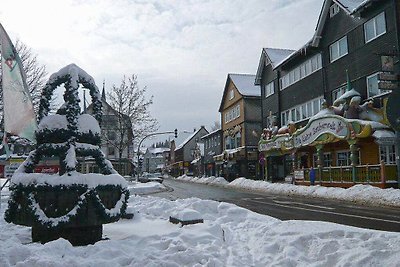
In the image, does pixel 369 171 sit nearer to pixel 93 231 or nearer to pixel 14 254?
pixel 93 231

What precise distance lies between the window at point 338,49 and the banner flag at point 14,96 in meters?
20.5

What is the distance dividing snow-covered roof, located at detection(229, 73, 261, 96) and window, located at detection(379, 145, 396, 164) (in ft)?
74.9

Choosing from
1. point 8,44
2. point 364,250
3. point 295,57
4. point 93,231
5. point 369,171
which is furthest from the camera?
point 295,57

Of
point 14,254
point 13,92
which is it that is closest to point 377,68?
point 13,92

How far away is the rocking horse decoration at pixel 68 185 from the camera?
653cm

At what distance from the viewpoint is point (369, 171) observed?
69.8 feet

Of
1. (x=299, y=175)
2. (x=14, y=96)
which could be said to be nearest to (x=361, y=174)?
(x=299, y=175)

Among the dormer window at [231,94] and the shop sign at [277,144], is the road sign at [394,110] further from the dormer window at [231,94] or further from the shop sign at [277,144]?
the dormer window at [231,94]

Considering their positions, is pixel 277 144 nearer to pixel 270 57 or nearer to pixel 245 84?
pixel 270 57

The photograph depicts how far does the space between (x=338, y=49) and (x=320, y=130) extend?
20.1 feet

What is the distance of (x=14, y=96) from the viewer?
38.8 ft

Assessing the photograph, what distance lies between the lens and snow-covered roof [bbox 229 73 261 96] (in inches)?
1747

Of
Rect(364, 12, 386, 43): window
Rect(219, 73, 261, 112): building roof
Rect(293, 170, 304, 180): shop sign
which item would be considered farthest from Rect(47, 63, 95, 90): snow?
Rect(219, 73, 261, 112): building roof

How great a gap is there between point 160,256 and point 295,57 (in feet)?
93.6
